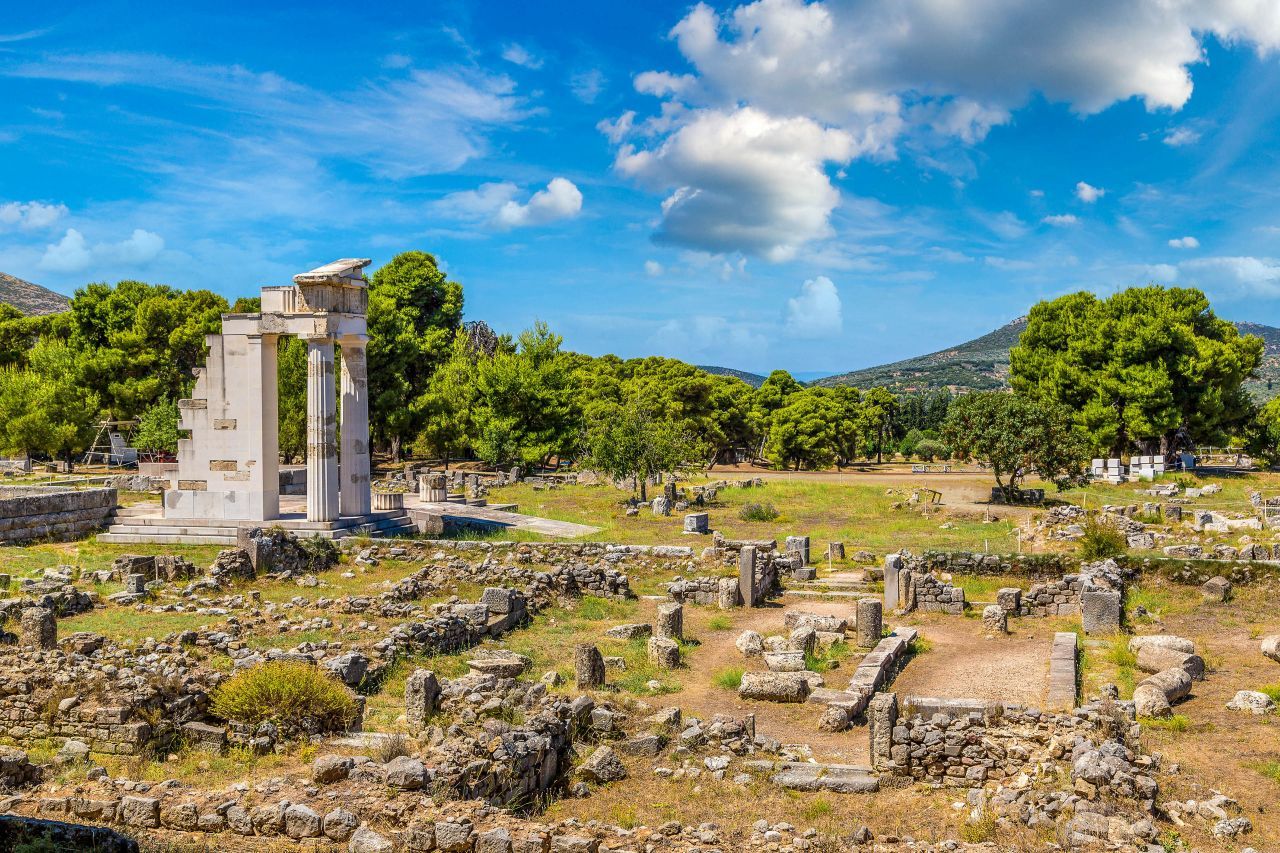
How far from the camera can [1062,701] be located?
13.3 m

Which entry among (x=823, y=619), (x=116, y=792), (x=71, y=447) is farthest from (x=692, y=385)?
(x=116, y=792)

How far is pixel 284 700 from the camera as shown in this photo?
11227 millimetres

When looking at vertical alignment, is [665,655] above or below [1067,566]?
below

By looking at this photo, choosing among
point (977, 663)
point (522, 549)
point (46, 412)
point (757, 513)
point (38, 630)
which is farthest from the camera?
point (46, 412)

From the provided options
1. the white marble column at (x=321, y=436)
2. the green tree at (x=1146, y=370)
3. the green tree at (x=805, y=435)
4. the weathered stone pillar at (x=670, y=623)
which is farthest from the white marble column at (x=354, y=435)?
the green tree at (x=805, y=435)

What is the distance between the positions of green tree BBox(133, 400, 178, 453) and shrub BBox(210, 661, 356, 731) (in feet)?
134

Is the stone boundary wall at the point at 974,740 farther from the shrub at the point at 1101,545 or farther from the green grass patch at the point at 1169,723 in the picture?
the shrub at the point at 1101,545

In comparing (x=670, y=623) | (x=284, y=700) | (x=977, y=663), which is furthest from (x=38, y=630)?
(x=977, y=663)

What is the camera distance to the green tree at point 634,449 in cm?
4191

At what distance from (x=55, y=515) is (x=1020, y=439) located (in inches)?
1405

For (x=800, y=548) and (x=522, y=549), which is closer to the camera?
(x=800, y=548)

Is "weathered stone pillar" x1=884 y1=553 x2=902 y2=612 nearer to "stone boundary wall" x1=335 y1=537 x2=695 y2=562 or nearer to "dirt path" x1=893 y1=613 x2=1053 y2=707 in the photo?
"dirt path" x1=893 y1=613 x2=1053 y2=707

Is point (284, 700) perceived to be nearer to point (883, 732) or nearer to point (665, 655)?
point (665, 655)

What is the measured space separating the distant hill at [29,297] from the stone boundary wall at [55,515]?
10433cm
